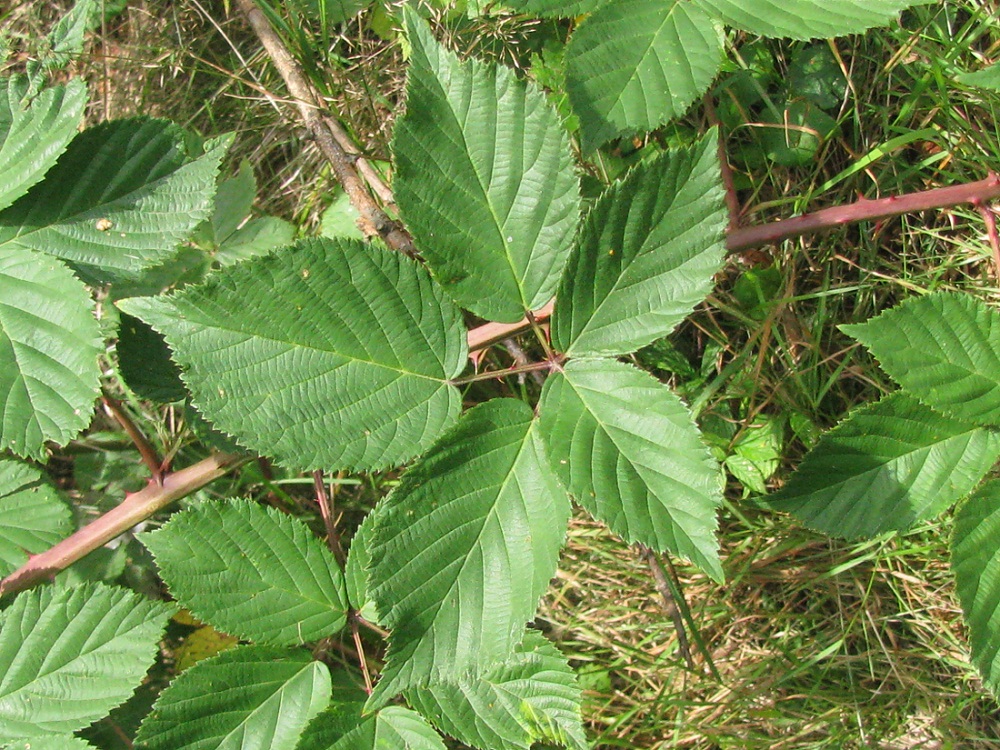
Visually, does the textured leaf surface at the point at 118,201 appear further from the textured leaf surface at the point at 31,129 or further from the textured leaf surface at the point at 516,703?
the textured leaf surface at the point at 516,703

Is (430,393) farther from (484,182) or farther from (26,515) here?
(26,515)

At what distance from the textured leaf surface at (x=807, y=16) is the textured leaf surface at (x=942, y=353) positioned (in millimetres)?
471

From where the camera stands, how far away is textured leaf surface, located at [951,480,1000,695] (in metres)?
1.35

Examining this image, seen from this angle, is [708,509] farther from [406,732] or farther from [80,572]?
[80,572]

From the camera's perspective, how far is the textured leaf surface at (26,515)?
1761 millimetres

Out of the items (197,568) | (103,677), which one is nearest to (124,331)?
(197,568)

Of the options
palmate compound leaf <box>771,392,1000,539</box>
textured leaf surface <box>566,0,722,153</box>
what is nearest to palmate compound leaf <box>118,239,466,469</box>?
textured leaf surface <box>566,0,722,153</box>

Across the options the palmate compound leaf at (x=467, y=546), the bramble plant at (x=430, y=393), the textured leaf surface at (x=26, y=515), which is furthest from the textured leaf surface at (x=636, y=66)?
the textured leaf surface at (x=26, y=515)

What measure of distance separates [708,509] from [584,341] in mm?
320

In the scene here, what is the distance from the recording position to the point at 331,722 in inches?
59.7

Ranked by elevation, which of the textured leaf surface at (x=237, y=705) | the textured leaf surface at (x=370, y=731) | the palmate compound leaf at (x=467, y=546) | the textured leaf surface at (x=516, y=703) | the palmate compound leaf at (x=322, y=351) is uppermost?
the palmate compound leaf at (x=322, y=351)

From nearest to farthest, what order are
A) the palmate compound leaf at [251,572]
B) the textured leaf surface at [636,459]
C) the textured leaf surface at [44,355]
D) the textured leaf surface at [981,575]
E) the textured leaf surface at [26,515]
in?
the textured leaf surface at [636,459]
the textured leaf surface at [981,575]
the textured leaf surface at [44,355]
the palmate compound leaf at [251,572]
the textured leaf surface at [26,515]

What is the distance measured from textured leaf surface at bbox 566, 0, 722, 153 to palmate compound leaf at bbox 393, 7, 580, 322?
12 cm

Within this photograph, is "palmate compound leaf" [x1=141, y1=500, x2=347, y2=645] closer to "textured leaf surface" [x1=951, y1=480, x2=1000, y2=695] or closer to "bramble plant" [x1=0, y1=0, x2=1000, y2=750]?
"bramble plant" [x1=0, y1=0, x2=1000, y2=750]
